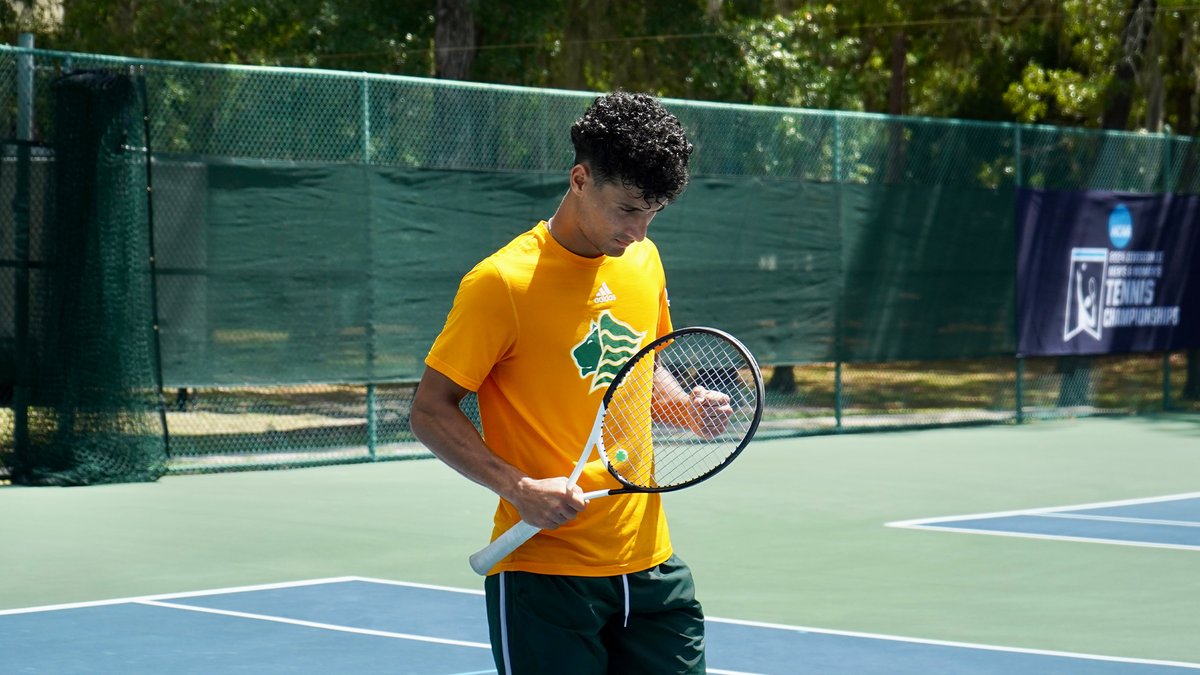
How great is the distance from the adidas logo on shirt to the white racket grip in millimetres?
474

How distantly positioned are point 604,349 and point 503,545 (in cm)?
44

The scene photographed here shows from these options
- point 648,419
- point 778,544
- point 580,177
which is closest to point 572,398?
point 648,419

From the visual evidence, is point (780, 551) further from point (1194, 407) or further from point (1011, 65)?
point (1011, 65)

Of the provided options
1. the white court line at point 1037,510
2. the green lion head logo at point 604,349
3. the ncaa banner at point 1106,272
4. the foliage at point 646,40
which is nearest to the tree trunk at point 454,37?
the foliage at point 646,40

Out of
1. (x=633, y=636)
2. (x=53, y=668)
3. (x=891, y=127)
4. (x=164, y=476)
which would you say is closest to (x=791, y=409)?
(x=891, y=127)

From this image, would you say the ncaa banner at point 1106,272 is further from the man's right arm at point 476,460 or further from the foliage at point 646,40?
the man's right arm at point 476,460

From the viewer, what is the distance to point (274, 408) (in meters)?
14.0

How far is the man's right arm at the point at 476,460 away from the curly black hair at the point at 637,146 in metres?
0.51

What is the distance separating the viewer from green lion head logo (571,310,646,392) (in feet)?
11.7

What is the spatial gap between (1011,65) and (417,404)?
86.4 feet

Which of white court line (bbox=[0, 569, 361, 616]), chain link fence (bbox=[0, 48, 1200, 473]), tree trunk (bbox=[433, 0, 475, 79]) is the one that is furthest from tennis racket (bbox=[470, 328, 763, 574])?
tree trunk (bbox=[433, 0, 475, 79])

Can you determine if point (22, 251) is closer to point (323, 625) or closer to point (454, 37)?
point (323, 625)

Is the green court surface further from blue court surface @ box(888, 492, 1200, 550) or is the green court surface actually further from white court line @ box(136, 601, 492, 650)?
white court line @ box(136, 601, 492, 650)

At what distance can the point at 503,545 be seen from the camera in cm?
344
